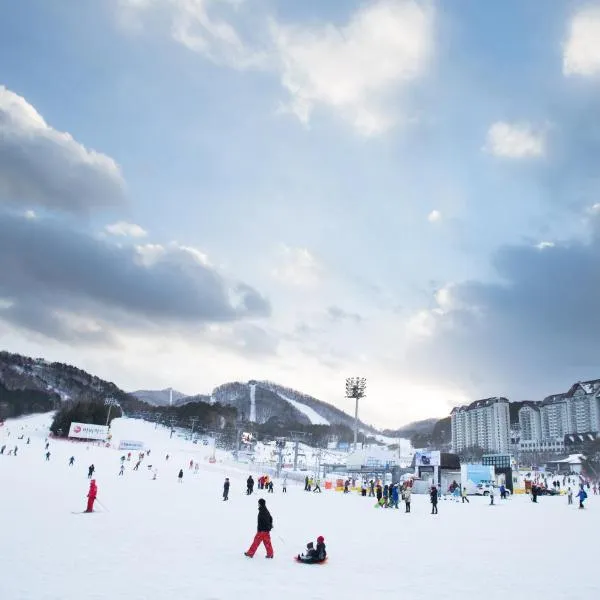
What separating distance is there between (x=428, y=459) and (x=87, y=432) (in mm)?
68611

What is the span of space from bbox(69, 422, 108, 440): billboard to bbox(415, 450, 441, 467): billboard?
66.1 m

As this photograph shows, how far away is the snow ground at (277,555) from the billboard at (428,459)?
24.3m

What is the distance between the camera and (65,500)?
962 inches

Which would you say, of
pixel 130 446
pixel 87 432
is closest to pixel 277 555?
pixel 130 446

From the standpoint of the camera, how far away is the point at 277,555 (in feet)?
42.9

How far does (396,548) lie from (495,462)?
70.8m

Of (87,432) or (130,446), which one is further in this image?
(87,432)

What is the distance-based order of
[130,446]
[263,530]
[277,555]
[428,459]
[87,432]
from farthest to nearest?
[87,432], [130,446], [428,459], [277,555], [263,530]

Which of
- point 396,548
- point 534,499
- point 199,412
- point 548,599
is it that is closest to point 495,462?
point 534,499

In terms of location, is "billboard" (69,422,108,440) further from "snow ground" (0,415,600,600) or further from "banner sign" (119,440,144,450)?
"snow ground" (0,415,600,600)

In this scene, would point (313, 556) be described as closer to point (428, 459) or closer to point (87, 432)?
point (428, 459)

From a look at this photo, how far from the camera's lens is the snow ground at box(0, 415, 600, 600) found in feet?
30.5

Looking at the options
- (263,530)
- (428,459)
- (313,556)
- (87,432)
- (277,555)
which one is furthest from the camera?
(87,432)

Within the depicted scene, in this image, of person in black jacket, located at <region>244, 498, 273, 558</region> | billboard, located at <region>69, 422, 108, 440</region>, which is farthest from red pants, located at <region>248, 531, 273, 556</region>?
billboard, located at <region>69, 422, 108, 440</region>
